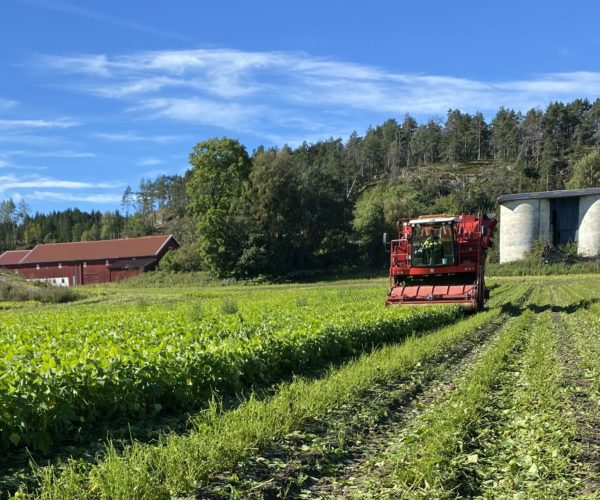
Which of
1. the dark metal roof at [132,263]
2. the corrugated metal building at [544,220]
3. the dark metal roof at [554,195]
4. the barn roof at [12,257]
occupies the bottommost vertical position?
the dark metal roof at [132,263]

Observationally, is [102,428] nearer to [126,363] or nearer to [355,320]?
[126,363]

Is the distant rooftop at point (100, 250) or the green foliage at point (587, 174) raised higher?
the green foliage at point (587, 174)

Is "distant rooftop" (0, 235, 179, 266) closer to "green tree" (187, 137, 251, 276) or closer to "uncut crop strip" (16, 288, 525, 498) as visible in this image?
"green tree" (187, 137, 251, 276)

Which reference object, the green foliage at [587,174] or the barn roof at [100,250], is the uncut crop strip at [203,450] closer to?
the barn roof at [100,250]

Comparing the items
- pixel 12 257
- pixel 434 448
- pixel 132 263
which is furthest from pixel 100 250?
pixel 434 448

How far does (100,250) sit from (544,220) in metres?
68.3

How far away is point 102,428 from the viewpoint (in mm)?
6535

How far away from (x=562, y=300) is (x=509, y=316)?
872cm

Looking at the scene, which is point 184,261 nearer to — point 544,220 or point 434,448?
point 544,220

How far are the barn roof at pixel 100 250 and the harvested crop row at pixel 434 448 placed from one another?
261ft

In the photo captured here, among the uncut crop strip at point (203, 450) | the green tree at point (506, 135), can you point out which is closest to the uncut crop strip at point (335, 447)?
the uncut crop strip at point (203, 450)

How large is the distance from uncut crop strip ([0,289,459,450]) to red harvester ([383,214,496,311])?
24.8ft

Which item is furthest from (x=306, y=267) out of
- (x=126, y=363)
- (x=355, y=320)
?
(x=126, y=363)

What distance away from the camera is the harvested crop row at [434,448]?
181 inches
